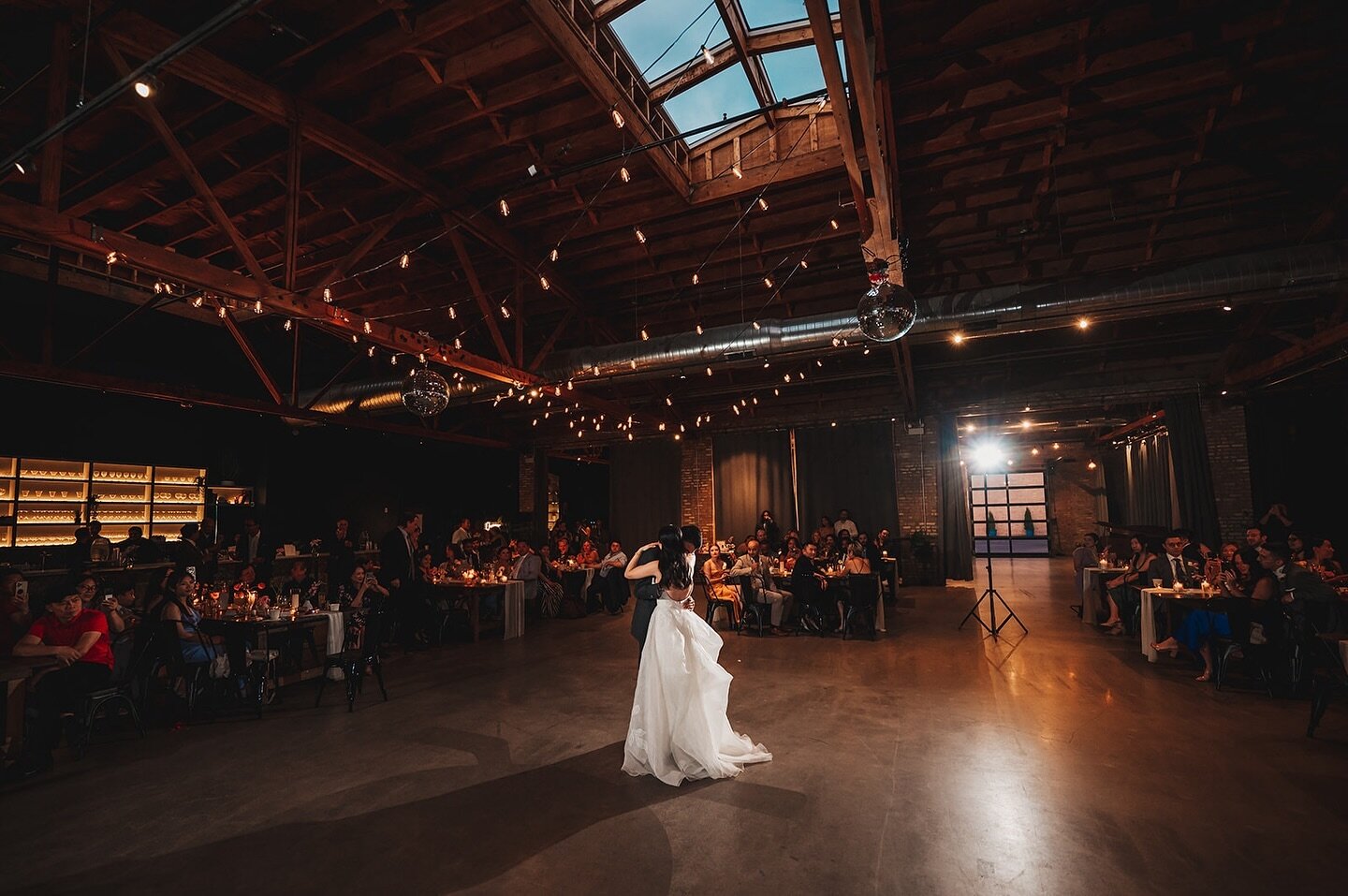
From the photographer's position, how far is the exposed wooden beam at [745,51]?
4.83m

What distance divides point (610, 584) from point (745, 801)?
6.70 meters

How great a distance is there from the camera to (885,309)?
14.5ft

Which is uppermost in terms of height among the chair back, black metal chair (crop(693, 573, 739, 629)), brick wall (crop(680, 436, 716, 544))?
brick wall (crop(680, 436, 716, 544))

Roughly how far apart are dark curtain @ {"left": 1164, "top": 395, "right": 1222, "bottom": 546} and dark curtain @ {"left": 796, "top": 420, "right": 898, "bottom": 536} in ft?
14.9

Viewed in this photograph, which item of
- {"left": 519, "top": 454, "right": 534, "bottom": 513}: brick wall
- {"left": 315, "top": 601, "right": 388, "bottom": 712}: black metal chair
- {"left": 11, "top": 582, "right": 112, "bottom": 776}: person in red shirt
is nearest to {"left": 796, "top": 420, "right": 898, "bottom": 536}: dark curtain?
{"left": 519, "top": 454, "right": 534, "bottom": 513}: brick wall

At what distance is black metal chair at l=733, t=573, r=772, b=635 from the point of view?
7766 millimetres

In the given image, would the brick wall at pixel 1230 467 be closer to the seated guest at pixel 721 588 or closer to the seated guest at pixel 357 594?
the seated guest at pixel 721 588

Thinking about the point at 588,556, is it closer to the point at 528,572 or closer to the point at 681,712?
the point at 528,572

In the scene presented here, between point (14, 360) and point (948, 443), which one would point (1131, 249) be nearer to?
point (948, 443)

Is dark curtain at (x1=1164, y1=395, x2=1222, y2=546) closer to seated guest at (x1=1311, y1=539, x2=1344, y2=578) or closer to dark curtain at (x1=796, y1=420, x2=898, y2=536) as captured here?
seated guest at (x1=1311, y1=539, x2=1344, y2=578)

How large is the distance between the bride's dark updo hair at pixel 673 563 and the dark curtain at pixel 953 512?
970 centimetres

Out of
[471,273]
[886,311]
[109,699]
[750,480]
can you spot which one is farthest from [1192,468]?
[109,699]

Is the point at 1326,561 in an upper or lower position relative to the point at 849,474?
lower

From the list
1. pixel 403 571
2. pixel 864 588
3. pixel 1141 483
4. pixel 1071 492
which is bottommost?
pixel 864 588
